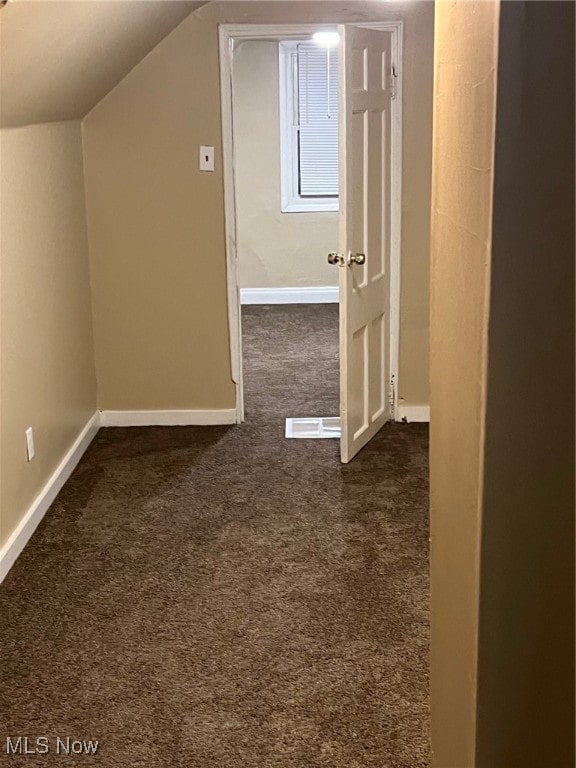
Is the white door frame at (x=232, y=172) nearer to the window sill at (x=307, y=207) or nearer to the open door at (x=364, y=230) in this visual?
the open door at (x=364, y=230)

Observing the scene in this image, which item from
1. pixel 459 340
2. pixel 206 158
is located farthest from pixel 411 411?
pixel 459 340

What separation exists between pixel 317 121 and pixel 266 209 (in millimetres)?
852

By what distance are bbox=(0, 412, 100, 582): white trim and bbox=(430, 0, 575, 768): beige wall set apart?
2180 millimetres

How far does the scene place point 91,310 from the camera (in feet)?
15.3

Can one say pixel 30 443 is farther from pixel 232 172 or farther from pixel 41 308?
pixel 232 172

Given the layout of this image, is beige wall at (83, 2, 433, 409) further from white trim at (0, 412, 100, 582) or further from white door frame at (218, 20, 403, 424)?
white trim at (0, 412, 100, 582)

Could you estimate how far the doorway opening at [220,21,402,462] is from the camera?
402cm

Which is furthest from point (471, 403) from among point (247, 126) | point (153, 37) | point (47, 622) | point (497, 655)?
point (247, 126)

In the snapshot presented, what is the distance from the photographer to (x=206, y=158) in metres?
4.50

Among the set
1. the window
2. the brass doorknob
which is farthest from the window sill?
the brass doorknob

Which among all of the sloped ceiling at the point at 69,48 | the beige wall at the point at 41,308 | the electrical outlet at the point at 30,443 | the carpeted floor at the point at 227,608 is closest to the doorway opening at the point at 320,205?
the carpeted floor at the point at 227,608

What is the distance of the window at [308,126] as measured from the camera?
7.57 meters

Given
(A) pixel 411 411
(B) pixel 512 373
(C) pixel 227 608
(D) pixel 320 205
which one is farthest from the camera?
(D) pixel 320 205

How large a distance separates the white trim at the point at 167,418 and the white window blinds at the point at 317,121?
11.7ft
